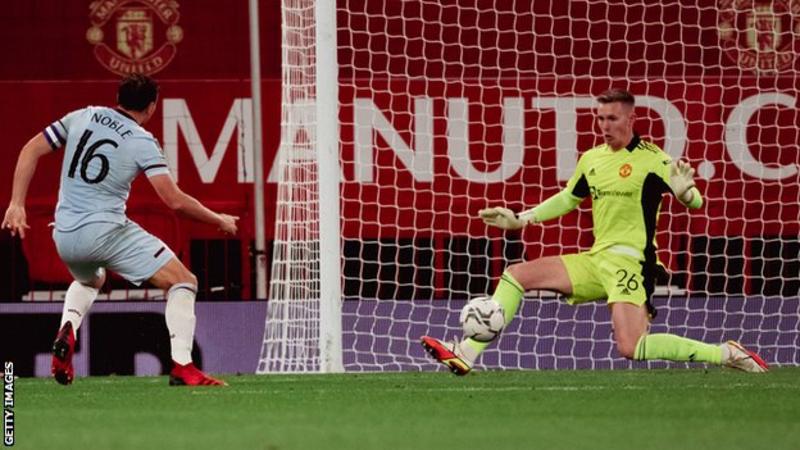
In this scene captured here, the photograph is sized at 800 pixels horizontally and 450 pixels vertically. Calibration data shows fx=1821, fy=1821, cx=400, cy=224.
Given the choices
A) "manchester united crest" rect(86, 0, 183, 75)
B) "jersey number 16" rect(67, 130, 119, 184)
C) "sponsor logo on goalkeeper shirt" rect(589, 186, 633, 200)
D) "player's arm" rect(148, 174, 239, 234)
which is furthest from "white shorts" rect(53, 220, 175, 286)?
"manchester united crest" rect(86, 0, 183, 75)

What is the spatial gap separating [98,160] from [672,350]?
2979 mm

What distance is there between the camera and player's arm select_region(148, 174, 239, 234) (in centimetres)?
823

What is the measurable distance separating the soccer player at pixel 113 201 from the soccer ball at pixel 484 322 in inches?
50.5

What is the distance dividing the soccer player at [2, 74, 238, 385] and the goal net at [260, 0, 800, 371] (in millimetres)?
2697

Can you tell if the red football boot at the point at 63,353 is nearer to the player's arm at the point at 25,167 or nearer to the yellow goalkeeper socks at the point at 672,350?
the player's arm at the point at 25,167

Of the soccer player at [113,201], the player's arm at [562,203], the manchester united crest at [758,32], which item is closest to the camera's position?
the soccer player at [113,201]

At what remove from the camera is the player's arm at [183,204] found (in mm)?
8234

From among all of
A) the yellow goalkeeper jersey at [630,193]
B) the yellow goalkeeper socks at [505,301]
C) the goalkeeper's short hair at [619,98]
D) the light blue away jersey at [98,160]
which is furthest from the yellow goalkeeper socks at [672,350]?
the light blue away jersey at [98,160]

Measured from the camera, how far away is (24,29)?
41.8 ft

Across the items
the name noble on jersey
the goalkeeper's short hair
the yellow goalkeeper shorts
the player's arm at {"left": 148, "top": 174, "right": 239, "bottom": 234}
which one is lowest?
the yellow goalkeeper shorts

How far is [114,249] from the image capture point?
8.46 m

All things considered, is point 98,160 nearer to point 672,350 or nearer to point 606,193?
point 606,193

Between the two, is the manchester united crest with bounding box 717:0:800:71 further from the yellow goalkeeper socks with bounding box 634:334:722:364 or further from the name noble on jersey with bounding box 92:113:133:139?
the name noble on jersey with bounding box 92:113:133:139

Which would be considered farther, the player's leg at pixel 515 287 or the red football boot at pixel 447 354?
the player's leg at pixel 515 287
